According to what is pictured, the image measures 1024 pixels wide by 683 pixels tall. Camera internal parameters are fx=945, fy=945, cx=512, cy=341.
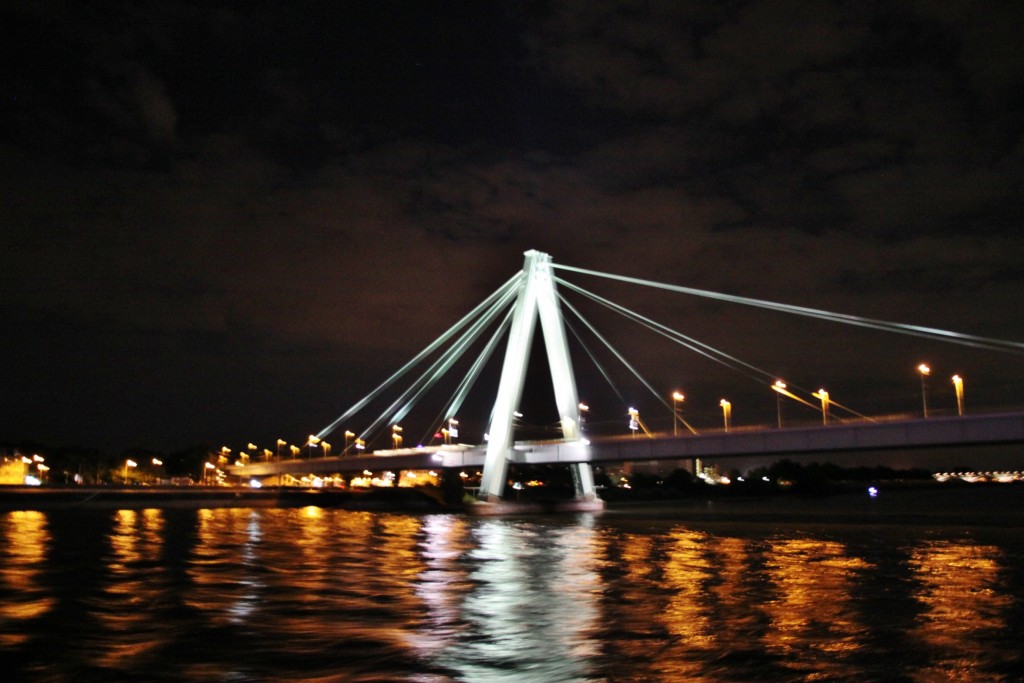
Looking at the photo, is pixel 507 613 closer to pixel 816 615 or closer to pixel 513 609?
pixel 513 609

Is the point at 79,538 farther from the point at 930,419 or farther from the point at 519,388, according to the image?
the point at 930,419

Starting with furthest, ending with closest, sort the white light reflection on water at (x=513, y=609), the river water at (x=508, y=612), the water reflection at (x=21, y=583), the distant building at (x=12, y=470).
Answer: the distant building at (x=12, y=470), the water reflection at (x=21, y=583), the white light reflection on water at (x=513, y=609), the river water at (x=508, y=612)

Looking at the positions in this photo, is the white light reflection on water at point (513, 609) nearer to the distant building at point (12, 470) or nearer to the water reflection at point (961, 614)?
the water reflection at point (961, 614)

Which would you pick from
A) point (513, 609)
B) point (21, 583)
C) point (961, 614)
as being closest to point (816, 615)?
point (961, 614)

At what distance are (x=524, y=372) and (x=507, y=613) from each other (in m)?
35.2

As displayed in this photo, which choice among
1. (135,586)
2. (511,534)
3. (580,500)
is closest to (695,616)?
(135,586)

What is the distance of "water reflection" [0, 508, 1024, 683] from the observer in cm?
973

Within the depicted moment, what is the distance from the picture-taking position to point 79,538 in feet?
101

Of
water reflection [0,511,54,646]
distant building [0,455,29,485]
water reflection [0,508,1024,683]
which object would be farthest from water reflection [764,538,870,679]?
distant building [0,455,29,485]

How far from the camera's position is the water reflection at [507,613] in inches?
383

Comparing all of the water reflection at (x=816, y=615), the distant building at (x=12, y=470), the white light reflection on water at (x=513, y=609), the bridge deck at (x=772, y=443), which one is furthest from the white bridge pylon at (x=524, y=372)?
the distant building at (x=12, y=470)

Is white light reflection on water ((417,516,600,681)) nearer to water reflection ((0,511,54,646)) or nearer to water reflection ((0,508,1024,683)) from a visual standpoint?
water reflection ((0,508,1024,683))

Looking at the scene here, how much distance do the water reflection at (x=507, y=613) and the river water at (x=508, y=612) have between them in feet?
0.16

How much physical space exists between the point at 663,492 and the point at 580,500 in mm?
43615
